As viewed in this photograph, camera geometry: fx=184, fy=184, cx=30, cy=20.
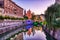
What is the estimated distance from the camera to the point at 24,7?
38.6 feet

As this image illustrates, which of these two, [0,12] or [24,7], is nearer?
[24,7]

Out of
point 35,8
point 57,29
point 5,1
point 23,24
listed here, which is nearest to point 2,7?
point 5,1

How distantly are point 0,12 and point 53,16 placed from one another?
6.56 m

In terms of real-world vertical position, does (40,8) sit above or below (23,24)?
above

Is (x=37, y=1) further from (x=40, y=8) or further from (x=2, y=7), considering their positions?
(x=2, y=7)

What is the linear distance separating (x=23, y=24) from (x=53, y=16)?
8.87m

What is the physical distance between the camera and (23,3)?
11297 millimetres

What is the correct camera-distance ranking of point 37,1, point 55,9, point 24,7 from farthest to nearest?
point 24,7 → point 37,1 → point 55,9

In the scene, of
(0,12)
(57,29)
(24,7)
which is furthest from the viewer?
(0,12)

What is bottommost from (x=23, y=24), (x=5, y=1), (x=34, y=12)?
(x=23, y=24)

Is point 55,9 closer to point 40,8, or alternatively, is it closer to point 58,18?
point 58,18

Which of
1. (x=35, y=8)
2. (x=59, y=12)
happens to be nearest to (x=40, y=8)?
(x=35, y=8)

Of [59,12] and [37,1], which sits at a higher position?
[37,1]

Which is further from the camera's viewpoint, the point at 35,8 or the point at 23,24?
the point at 23,24
